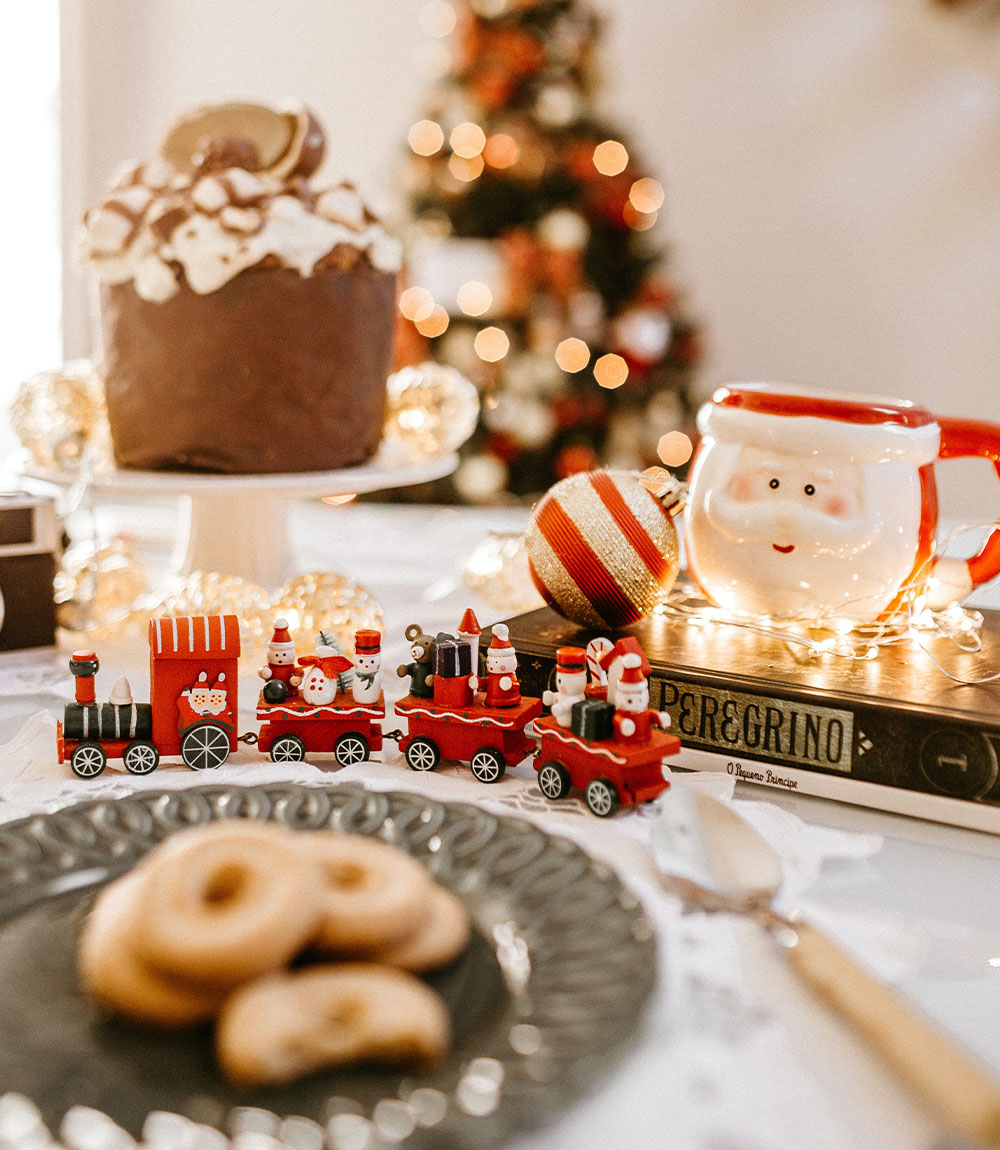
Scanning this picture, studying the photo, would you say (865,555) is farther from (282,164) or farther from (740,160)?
(740,160)

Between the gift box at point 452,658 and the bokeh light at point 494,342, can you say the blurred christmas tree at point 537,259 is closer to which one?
the bokeh light at point 494,342

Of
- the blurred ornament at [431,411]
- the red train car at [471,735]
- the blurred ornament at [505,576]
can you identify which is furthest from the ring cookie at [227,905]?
the blurred ornament at [431,411]

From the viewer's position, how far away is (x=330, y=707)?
2.87ft

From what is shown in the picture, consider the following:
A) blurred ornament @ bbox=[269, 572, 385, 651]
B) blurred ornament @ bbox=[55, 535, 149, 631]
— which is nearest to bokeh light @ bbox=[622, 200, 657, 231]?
blurred ornament @ bbox=[55, 535, 149, 631]

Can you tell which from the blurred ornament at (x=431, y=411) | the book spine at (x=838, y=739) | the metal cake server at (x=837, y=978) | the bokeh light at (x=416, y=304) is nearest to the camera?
the metal cake server at (x=837, y=978)

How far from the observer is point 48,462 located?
1290 mm

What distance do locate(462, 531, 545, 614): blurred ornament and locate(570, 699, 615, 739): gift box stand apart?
0.49m

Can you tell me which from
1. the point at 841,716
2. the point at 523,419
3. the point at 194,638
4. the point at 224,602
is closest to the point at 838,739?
the point at 841,716

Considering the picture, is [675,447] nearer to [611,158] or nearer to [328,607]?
[611,158]

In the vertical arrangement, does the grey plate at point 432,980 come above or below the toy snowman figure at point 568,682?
below

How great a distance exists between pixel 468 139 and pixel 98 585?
2.16 metres

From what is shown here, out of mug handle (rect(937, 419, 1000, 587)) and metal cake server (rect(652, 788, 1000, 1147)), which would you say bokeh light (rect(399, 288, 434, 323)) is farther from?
metal cake server (rect(652, 788, 1000, 1147))

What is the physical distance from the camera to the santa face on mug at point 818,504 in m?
0.91

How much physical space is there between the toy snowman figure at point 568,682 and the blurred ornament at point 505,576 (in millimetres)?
463
